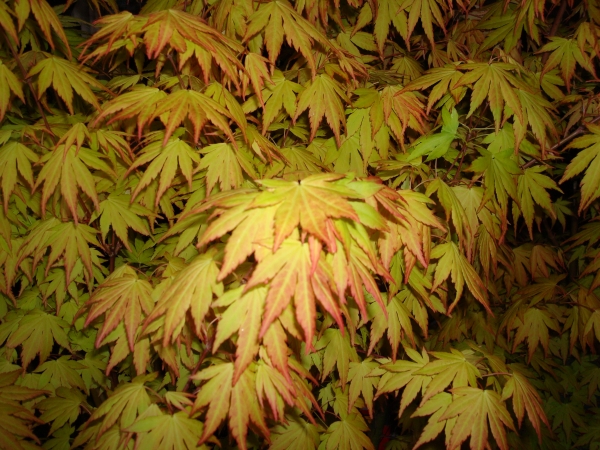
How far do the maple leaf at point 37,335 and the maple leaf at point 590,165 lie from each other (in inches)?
82.8

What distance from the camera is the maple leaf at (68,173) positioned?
Result: 1.38 m

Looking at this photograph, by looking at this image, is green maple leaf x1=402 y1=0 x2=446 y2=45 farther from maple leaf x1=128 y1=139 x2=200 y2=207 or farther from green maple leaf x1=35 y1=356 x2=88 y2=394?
green maple leaf x1=35 y1=356 x2=88 y2=394

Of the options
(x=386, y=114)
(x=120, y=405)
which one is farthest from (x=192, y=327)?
(x=386, y=114)

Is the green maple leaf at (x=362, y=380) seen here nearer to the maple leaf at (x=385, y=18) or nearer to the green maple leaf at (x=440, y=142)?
the green maple leaf at (x=440, y=142)

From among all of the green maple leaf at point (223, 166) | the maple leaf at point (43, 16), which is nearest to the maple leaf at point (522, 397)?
the green maple leaf at point (223, 166)

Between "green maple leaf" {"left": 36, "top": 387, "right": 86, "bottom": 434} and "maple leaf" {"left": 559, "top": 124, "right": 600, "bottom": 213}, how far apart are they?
82.6 inches

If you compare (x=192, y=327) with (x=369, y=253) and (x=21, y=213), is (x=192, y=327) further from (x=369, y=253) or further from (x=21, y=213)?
(x=21, y=213)

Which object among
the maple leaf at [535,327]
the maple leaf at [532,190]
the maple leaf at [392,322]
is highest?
the maple leaf at [532,190]

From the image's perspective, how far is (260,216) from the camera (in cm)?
98

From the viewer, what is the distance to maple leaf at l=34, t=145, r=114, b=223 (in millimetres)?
1379

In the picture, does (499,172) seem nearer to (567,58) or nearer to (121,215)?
(567,58)

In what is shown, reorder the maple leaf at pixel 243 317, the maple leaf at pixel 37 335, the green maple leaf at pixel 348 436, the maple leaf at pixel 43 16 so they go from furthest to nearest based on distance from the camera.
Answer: the green maple leaf at pixel 348 436 < the maple leaf at pixel 37 335 < the maple leaf at pixel 43 16 < the maple leaf at pixel 243 317

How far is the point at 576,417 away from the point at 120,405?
2666mm

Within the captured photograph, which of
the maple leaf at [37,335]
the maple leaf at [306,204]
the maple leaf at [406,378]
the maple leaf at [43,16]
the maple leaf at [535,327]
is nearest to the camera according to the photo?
the maple leaf at [306,204]
